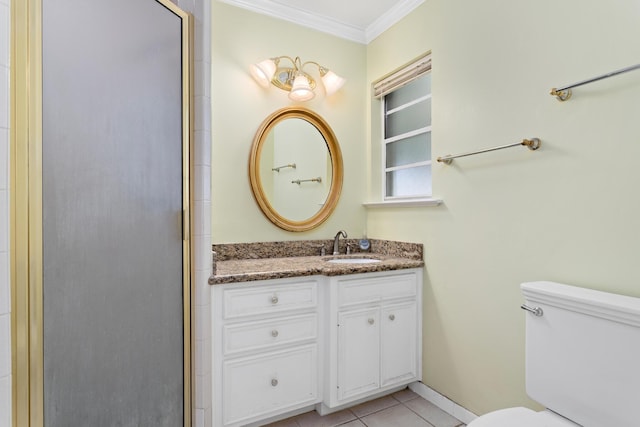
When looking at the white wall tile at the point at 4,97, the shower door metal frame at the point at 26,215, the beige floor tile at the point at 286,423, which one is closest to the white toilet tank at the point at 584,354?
the beige floor tile at the point at 286,423

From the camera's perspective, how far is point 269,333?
1.68 meters

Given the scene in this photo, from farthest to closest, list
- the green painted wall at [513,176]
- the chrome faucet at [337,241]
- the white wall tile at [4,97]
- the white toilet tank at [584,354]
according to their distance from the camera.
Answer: the chrome faucet at [337,241], the green painted wall at [513,176], the white toilet tank at [584,354], the white wall tile at [4,97]

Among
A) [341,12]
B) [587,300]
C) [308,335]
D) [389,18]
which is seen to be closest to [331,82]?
[341,12]

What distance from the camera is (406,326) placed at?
202cm

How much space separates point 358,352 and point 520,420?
0.84 m

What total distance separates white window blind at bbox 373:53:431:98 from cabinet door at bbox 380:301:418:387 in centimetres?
142

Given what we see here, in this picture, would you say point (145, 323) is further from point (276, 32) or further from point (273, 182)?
point (276, 32)

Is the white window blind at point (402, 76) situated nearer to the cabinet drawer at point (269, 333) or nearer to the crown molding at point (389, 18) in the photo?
the crown molding at point (389, 18)

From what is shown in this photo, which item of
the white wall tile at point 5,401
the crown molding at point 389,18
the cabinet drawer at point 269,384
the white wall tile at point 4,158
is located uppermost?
the crown molding at point 389,18

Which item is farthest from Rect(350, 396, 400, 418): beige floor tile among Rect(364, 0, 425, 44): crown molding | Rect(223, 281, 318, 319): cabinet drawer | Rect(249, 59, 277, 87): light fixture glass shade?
Rect(364, 0, 425, 44): crown molding

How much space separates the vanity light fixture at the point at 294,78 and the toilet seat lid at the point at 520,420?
76.8 inches

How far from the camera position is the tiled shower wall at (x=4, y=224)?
875 mm

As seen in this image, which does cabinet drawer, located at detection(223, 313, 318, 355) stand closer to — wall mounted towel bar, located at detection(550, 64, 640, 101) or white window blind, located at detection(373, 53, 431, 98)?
wall mounted towel bar, located at detection(550, 64, 640, 101)

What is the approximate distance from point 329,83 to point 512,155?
51.8 inches
